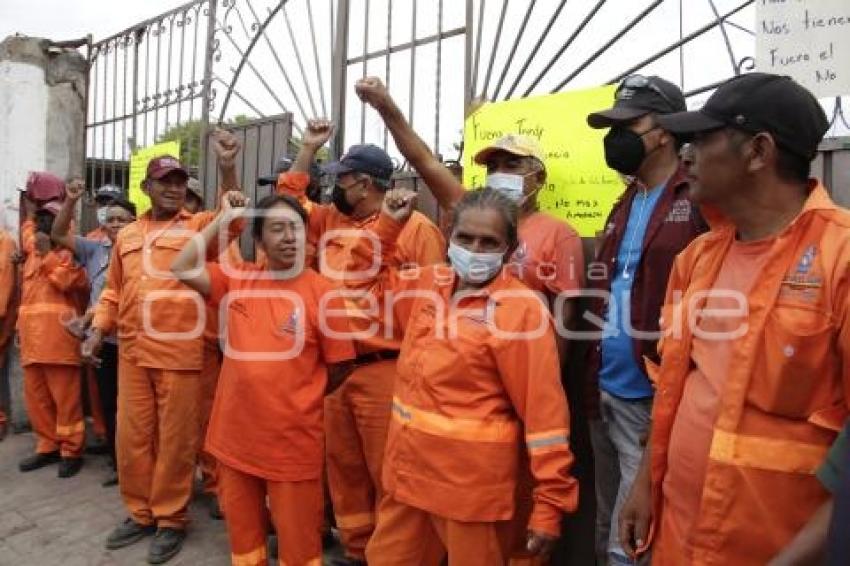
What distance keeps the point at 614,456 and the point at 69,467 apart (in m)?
4.16

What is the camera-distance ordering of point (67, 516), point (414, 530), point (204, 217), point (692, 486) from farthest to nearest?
point (67, 516) < point (204, 217) < point (414, 530) < point (692, 486)

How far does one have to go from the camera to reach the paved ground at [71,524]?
13.1 ft

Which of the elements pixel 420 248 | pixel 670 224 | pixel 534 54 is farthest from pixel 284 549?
pixel 534 54

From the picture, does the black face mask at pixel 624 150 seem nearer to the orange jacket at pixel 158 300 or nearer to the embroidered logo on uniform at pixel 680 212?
the embroidered logo on uniform at pixel 680 212

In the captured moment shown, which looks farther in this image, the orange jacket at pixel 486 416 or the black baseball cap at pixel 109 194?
the black baseball cap at pixel 109 194

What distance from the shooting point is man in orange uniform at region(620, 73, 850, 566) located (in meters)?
1.60

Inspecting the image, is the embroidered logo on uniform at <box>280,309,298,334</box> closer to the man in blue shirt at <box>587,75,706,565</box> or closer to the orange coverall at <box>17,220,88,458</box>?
the man in blue shirt at <box>587,75,706,565</box>

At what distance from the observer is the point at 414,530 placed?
2469 millimetres

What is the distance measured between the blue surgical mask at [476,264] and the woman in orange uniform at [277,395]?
76 cm

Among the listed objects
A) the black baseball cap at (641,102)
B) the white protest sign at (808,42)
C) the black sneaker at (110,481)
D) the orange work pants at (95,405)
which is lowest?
the black sneaker at (110,481)

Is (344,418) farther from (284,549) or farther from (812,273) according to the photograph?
(812,273)

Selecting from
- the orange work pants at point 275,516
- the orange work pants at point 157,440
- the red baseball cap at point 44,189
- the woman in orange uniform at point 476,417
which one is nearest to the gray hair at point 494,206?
the woman in orange uniform at point 476,417

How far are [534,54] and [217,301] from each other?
1982 mm

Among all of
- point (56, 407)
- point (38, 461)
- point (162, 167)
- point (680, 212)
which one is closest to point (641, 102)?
point (680, 212)
